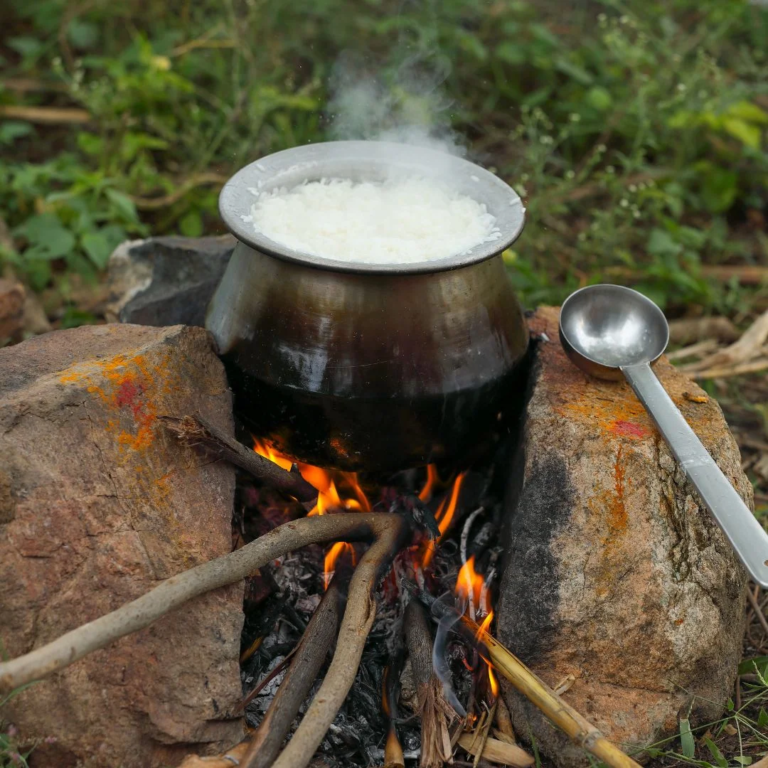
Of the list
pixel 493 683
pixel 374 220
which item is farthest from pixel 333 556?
pixel 374 220

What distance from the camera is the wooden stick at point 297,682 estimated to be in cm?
224

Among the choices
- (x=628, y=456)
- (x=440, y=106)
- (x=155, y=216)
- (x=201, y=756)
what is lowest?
(x=155, y=216)

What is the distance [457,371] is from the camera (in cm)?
274

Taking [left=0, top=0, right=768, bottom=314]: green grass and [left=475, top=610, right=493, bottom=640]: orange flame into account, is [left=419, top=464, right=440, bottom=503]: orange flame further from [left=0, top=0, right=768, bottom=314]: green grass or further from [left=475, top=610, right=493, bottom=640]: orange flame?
[left=0, top=0, right=768, bottom=314]: green grass

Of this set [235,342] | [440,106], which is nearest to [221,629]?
[235,342]

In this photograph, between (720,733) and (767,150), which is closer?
(720,733)

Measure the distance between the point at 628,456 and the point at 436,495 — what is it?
83 cm

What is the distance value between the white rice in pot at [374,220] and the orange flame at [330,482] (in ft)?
2.52

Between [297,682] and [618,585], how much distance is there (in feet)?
3.21

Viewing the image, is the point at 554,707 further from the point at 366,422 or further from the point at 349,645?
the point at 366,422

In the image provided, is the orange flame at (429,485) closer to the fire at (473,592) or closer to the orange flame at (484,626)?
the fire at (473,592)

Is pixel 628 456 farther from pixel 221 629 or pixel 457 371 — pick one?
pixel 221 629

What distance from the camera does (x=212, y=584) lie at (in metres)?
2.36

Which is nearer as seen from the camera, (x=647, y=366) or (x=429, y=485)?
(x=647, y=366)
